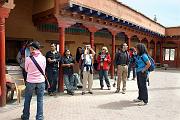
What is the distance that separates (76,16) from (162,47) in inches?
861

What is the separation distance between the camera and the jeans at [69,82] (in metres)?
10.8

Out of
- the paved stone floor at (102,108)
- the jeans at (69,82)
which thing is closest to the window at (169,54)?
the paved stone floor at (102,108)

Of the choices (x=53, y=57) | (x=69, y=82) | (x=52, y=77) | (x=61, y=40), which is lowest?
(x=69, y=82)

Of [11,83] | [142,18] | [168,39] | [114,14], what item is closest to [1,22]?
[11,83]

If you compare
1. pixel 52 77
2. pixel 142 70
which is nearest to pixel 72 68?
pixel 52 77

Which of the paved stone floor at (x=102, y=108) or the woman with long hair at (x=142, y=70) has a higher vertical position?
the woman with long hair at (x=142, y=70)

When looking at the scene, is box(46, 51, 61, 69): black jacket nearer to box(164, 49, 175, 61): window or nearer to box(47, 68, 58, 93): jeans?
box(47, 68, 58, 93): jeans

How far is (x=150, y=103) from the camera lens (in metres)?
9.52

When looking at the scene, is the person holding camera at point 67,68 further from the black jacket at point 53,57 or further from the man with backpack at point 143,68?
the man with backpack at point 143,68

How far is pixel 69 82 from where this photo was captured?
1107cm

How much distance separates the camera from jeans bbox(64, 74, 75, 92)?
35.4 feet

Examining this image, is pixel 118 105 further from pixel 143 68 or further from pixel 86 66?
pixel 86 66

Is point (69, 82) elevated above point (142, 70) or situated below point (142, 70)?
below

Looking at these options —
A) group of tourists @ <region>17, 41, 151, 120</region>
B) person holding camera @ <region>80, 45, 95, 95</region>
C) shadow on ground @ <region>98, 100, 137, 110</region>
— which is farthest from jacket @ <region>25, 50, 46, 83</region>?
person holding camera @ <region>80, 45, 95, 95</region>
